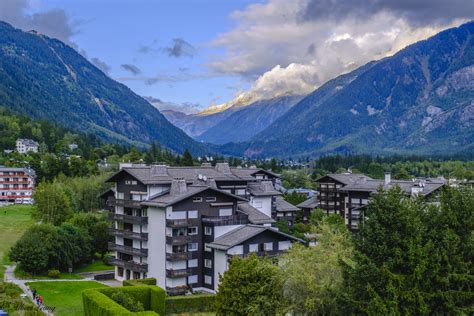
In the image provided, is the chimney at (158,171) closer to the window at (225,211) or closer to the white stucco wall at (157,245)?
the white stucco wall at (157,245)

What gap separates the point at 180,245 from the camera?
6531cm

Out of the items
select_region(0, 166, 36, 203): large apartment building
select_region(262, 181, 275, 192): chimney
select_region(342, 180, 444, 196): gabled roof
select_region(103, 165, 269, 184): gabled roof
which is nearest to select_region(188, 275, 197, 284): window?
select_region(103, 165, 269, 184): gabled roof

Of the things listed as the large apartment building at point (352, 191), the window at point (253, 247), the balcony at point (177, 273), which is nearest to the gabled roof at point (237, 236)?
the window at point (253, 247)

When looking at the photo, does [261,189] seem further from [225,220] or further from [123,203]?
[123,203]

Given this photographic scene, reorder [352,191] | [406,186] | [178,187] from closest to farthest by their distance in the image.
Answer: [178,187], [406,186], [352,191]

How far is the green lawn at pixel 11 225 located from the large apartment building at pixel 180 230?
54.3 feet

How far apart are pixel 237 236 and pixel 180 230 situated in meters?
6.63

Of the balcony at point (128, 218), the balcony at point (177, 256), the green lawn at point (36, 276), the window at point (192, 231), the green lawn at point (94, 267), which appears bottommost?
the green lawn at point (94, 267)

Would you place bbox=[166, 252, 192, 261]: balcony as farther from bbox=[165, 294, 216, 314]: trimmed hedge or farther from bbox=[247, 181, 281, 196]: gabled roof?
bbox=[247, 181, 281, 196]: gabled roof

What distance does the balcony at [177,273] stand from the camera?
64.5m

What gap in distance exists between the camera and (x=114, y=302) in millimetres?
46594

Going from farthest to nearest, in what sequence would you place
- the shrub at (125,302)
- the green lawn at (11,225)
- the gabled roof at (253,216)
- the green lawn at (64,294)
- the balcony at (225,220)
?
1. the green lawn at (11,225)
2. the gabled roof at (253,216)
3. the balcony at (225,220)
4. the green lawn at (64,294)
5. the shrub at (125,302)

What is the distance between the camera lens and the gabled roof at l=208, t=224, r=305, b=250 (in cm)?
6256

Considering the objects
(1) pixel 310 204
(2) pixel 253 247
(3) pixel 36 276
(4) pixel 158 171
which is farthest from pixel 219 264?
(1) pixel 310 204
